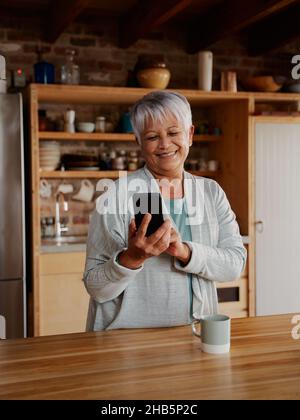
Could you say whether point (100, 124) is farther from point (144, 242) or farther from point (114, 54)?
point (144, 242)

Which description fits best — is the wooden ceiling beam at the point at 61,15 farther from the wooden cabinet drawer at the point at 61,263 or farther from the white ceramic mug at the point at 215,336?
the white ceramic mug at the point at 215,336

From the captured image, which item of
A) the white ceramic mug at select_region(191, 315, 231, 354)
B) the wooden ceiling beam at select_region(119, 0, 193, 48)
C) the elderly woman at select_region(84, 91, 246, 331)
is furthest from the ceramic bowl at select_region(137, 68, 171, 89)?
the white ceramic mug at select_region(191, 315, 231, 354)

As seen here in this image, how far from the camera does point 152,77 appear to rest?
13.4ft

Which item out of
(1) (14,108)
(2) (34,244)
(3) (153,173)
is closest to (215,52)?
(1) (14,108)

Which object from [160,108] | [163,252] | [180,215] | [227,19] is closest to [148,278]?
[163,252]

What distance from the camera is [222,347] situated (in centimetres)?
152

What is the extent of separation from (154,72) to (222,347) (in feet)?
9.54

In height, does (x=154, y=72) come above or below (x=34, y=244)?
above

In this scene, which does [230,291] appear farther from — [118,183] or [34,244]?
[118,183]

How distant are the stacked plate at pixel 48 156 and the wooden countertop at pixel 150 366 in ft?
8.60

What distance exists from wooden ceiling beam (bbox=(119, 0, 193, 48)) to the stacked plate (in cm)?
100

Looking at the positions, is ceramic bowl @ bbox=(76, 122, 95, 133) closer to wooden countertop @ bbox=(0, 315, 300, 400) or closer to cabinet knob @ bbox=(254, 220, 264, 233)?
cabinet knob @ bbox=(254, 220, 264, 233)
